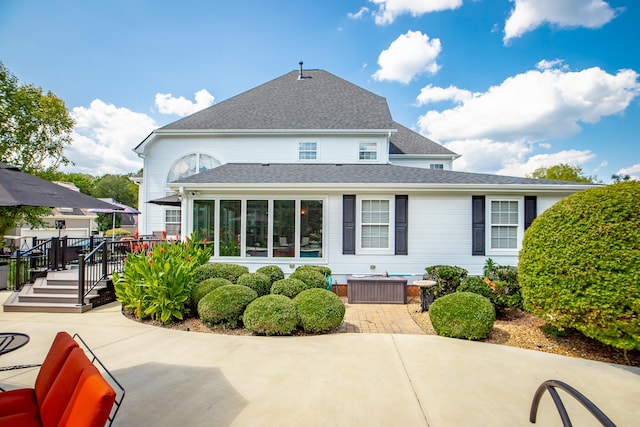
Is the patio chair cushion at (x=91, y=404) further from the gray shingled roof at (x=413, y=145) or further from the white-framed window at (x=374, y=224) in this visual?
the gray shingled roof at (x=413, y=145)

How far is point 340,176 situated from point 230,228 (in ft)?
13.5

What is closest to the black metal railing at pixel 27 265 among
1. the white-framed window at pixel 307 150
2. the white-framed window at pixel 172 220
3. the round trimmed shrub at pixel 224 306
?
the white-framed window at pixel 172 220

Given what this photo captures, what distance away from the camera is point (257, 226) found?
33.1 feet

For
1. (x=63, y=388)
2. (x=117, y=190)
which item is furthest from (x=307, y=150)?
(x=117, y=190)

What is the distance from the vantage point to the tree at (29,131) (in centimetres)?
1241

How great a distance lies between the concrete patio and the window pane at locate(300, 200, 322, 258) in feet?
14.5

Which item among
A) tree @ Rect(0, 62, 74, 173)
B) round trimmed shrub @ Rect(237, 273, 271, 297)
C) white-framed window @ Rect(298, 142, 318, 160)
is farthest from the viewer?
white-framed window @ Rect(298, 142, 318, 160)

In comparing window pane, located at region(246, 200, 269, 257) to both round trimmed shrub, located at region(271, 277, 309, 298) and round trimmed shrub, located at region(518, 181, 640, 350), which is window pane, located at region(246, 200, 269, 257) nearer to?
round trimmed shrub, located at region(271, 277, 309, 298)

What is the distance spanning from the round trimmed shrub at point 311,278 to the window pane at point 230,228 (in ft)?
9.55

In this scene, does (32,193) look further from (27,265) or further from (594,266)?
(594,266)

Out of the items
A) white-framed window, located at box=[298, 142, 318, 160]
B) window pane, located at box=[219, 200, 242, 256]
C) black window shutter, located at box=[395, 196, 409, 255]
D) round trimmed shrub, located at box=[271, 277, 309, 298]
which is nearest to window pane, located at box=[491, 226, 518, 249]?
black window shutter, located at box=[395, 196, 409, 255]

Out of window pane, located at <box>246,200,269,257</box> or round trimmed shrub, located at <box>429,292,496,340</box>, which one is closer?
round trimmed shrub, located at <box>429,292,496,340</box>

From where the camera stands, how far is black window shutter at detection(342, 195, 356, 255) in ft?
32.2

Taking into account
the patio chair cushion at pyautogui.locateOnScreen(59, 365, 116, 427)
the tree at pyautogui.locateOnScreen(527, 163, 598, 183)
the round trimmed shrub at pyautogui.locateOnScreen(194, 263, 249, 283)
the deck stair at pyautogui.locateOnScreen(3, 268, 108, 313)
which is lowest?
the deck stair at pyautogui.locateOnScreen(3, 268, 108, 313)
